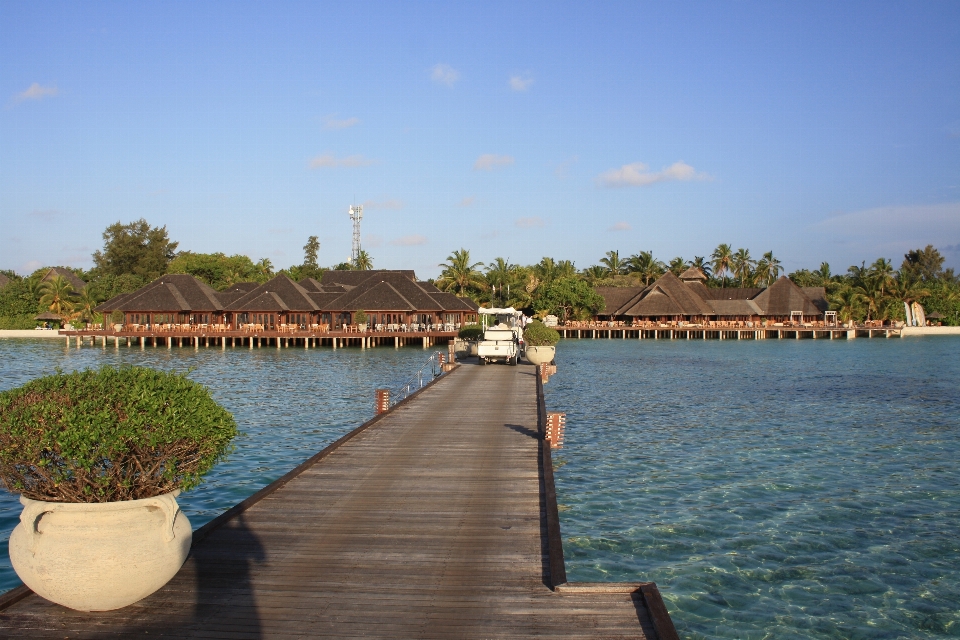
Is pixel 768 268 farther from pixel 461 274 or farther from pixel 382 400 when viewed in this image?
pixel 382 400

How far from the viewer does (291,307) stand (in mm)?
74750

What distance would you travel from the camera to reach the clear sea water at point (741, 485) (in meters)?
11.9

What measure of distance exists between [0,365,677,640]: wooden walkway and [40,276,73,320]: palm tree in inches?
3570

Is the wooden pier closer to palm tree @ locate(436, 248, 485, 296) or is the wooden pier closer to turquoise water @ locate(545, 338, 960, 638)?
palm tree @ locate(436, 248, 485, 296)

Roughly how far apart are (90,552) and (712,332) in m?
88.4

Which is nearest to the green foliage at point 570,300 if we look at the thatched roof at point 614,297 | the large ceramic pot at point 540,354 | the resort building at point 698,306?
the thatched roof at point 614,297

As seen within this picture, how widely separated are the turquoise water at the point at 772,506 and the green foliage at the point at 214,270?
91458 millimetres

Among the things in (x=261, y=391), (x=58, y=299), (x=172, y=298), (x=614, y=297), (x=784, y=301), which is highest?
(x=58, y=299)

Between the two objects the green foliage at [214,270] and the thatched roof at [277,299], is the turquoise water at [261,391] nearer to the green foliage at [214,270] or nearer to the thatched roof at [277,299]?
the thatched roof at [277,299]

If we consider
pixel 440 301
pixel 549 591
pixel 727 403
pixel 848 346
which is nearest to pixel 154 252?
pixel 440 301

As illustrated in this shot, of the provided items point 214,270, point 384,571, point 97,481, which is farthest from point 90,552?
point 214,270

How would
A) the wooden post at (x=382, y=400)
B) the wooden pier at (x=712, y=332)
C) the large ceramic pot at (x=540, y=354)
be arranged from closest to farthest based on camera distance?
the wooden post at (x=382, y=400), the large ceramic pot at (x=540, y=354), the wooden pier at (x=712, y=332)

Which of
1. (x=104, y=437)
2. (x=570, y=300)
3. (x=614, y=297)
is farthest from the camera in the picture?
(x=614, y=297)

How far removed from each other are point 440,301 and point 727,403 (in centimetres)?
4577
